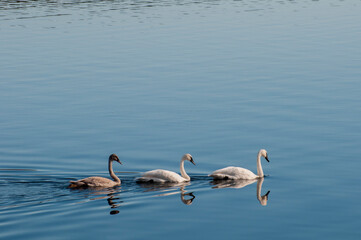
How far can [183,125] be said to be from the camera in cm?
2588

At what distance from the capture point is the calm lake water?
1700 centimetres

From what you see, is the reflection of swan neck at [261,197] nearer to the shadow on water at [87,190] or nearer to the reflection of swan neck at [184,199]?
the shadow on water at [87,190]

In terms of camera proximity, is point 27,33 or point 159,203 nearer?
point 159,203

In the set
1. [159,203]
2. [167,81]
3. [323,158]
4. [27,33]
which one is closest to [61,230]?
[159,203]

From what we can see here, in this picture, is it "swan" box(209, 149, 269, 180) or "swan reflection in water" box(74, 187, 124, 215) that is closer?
"swan reflection in water" box(74, 187, 124, 215)

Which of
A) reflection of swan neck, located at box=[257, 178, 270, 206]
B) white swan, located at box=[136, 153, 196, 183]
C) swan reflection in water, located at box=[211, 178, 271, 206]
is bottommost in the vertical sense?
reflection of swan neck, located at box=[257, 178, 270, 206]

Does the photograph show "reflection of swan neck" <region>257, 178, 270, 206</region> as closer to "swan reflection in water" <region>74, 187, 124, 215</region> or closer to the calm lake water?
the calm lake water

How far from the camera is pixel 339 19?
5209cm

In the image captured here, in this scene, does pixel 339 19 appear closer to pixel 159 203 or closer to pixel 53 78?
pixel 53 78

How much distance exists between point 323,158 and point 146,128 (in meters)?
6.48

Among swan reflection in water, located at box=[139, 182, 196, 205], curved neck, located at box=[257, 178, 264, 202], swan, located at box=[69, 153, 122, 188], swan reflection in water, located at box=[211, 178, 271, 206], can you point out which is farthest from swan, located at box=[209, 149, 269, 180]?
swan, located at box=[69, 153, 122, 188]

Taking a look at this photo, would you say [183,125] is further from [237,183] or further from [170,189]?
[170,189]

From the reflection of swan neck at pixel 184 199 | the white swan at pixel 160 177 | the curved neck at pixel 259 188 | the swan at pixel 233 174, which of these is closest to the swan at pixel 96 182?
the white swan at pixel 160 177

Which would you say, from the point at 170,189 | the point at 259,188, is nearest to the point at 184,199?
the point at 170,189
